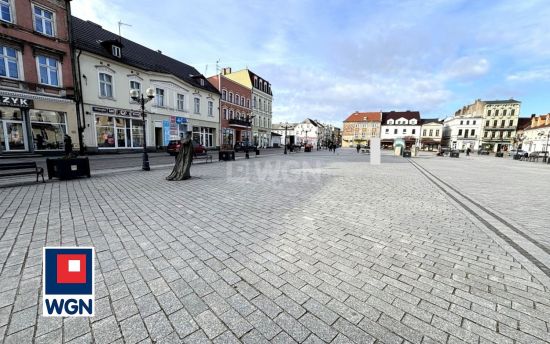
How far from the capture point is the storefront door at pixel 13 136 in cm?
1479

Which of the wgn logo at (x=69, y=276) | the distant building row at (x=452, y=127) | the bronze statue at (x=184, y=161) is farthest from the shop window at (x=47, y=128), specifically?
the distant building row at (x=452, y=127)

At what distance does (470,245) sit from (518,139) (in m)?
73.6

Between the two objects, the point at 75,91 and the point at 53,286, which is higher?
the point at 75,91

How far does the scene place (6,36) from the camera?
46.1 feet

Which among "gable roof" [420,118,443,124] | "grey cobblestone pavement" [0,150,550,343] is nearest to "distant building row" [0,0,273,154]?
"grey cobblestone pavement" [0,150,550,343]

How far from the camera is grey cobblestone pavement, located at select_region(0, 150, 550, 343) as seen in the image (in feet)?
6.52

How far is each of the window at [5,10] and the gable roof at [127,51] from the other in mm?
3451

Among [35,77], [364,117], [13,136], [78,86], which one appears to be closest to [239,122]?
[78,86]

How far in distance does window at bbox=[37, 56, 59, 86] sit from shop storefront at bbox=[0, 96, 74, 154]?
55.6 inches

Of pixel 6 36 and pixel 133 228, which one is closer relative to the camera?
pixel 133 228

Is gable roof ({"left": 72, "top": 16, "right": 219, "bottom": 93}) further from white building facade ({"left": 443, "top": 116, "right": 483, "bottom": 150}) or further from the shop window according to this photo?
white building facade ({"left": 443, "top": 116, "right": 483, "bottom": 150})

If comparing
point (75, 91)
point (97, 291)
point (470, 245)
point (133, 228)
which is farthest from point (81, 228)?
point (75, 91)

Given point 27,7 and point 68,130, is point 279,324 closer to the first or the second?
point 68,130

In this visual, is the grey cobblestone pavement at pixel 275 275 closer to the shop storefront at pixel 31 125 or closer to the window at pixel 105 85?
the shop storefront at pixel 31 125
